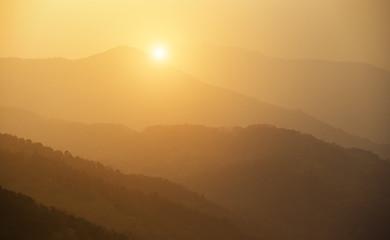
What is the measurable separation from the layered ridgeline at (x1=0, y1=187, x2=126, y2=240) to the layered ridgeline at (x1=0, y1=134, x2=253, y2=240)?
4.94 m

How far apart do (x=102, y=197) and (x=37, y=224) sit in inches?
565

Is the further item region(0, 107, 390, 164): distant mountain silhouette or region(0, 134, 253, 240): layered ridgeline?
region(0, 107, 390, 164): distant mountain silhouette

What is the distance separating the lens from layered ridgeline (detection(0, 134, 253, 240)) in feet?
147

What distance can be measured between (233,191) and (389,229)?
86.9 ft

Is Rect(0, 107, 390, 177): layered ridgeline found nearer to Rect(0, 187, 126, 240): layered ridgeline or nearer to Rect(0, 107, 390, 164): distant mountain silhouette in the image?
Rect(0, 107, 390, 164): distant mountain silhouette

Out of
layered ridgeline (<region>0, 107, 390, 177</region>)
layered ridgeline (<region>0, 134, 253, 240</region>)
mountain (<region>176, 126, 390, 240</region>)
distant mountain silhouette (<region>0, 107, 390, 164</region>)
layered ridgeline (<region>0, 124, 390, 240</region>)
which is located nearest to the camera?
layered ridgeline (<region>0, 134, 253, 240</region>)

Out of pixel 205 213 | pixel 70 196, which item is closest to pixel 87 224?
pixel 70 196

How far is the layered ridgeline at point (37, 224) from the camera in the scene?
32.4 metres

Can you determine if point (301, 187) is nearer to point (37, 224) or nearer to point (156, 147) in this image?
point (156, 147)

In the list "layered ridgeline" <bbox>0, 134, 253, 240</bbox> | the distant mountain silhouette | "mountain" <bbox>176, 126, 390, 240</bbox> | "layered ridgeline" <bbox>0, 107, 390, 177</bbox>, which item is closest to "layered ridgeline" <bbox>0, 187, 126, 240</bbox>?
"layered ridgeline" <bbox>0, 134, 253, 240</bbox>

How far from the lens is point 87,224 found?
37656 mm

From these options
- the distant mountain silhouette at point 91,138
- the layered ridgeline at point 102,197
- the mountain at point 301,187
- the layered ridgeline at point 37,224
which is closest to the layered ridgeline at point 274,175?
the mountain at point 301,187

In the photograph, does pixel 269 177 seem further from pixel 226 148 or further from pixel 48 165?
pixel 48 165

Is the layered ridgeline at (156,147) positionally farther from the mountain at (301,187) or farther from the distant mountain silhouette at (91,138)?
the mountain at (301,187)
